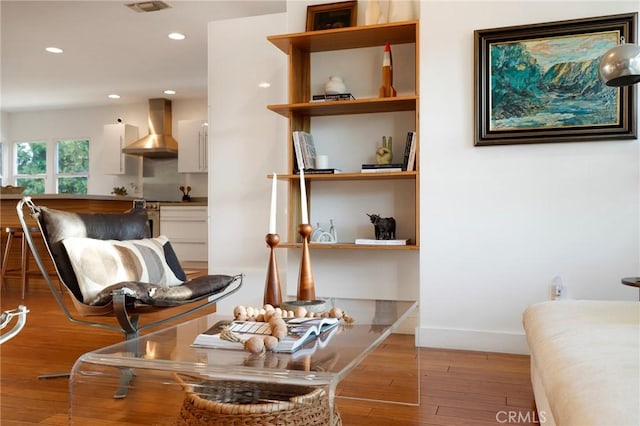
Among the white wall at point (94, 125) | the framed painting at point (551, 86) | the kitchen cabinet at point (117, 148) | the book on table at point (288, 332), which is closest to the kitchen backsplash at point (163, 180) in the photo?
the white wall at point (94, 125)

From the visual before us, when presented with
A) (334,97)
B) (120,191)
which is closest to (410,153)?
(334,97)

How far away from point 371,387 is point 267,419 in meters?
1.07

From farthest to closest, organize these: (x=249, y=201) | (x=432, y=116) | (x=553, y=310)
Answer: (x=249, y=201), (x=432, y=116), (x=553, y=310)

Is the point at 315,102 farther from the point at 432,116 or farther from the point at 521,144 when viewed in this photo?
the point at 521,144

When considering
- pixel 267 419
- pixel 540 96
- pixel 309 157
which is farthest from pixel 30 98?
pixel 267 419

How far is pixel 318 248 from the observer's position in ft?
11.2

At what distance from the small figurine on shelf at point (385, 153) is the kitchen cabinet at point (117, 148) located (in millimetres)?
5978

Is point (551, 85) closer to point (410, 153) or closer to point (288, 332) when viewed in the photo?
point (410, 153)

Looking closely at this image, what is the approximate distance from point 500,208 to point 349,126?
3.67ft

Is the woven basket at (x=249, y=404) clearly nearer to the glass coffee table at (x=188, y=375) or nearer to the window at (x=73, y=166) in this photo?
the glass coffee table at (x=188, y=375)

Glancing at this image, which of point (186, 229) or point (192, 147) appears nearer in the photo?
point (186, 229)

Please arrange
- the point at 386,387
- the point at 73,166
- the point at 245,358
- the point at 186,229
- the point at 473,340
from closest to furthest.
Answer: the point at 245,358 < the point at 386,387 < the point at 473,340 < the point at 186,229 < the point at 73,166

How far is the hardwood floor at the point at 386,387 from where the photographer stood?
1.94 meters

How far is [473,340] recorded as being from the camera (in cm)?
302
